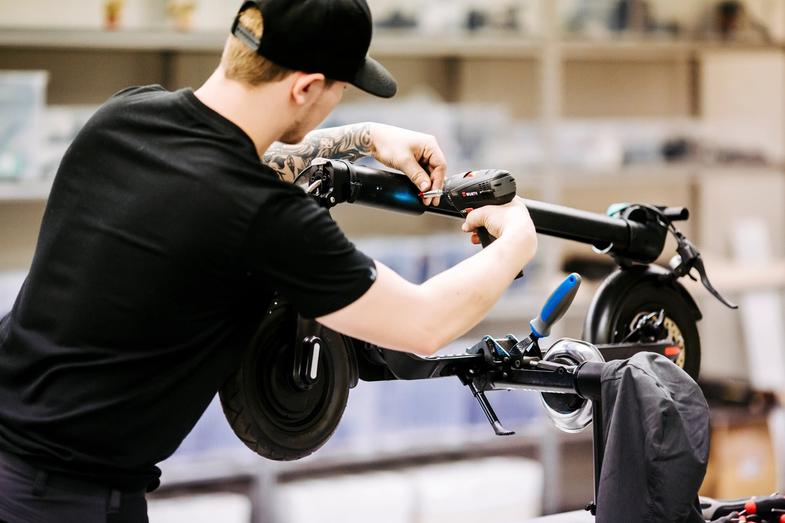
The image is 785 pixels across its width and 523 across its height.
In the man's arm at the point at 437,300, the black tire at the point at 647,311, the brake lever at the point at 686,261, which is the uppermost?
the man's arm at the point at 437,300

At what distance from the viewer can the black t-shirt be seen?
1155 mm

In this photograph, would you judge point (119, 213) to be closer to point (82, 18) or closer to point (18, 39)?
point (18, 39)

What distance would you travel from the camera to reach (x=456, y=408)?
349 centimetres

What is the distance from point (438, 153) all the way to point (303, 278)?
0.37 m

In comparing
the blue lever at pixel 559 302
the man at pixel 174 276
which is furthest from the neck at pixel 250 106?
the blue lever at pixel 559 302

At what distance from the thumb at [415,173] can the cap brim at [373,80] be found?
0.49ft

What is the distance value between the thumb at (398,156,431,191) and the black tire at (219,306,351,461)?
0.77ft

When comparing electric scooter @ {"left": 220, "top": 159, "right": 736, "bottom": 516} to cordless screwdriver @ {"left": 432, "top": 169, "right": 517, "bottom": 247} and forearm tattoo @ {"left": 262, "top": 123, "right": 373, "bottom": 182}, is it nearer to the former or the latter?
cordless screwdriver @ {"left": 432, "top": 169, "right": 517, "bottom": 247}

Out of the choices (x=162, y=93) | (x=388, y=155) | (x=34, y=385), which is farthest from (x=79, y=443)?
(x=388, y=155)

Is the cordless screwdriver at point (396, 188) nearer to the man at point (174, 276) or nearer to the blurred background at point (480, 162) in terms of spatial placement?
the man at point (174, 276)

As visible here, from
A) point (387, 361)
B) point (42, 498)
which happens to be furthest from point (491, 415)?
point (42, 498)

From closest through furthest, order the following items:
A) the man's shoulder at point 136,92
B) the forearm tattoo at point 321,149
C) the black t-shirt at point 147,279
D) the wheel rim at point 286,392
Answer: the black t-shirt at point 147,279
the man's shoulder at point 136,92
the wheel rim at point 286,392
the forearm tattoo at point 321,149

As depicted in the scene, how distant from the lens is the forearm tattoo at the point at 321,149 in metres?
1.54

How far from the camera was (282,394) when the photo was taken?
142cm
